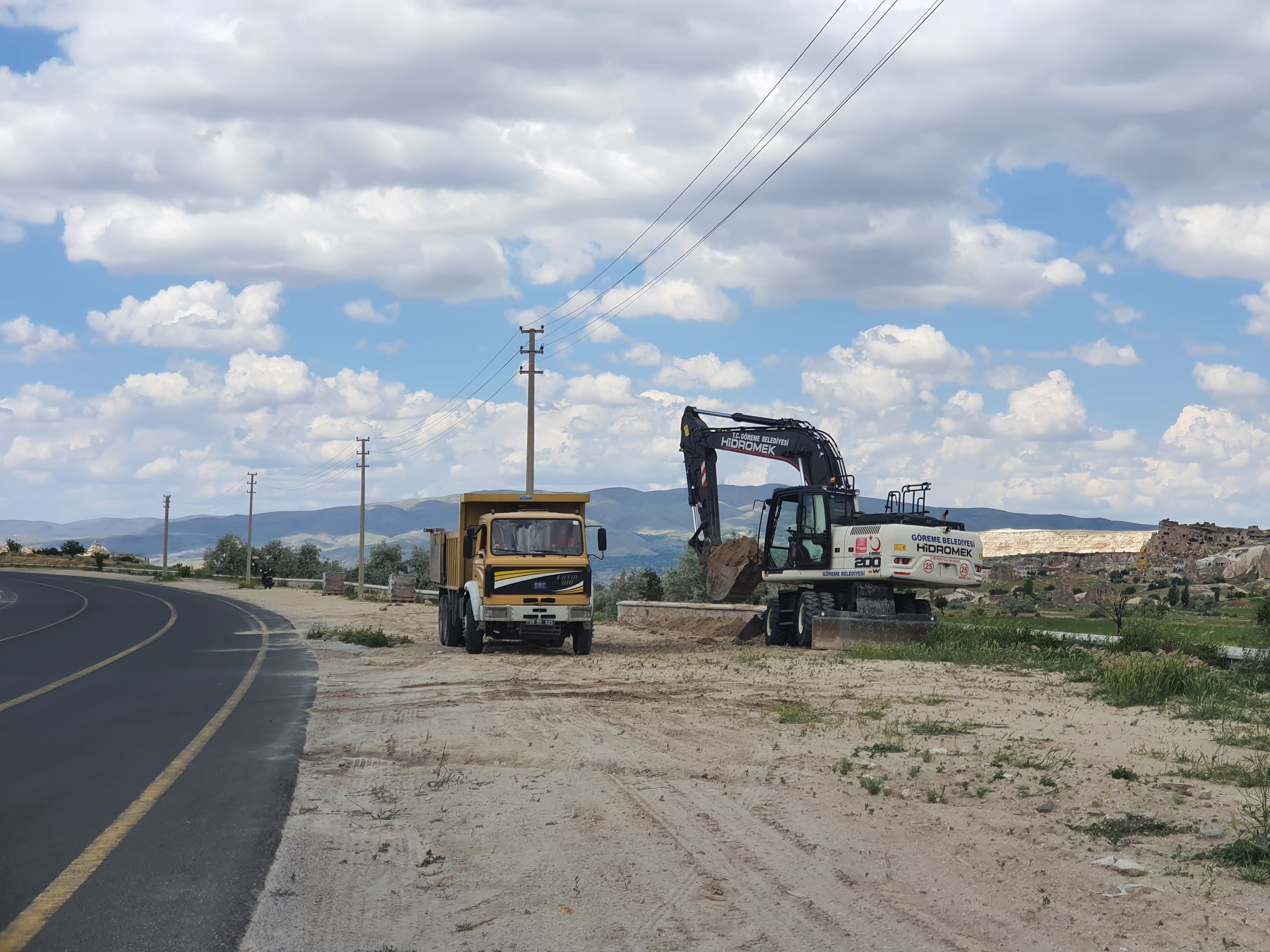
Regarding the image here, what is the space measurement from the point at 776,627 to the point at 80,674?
14.5 meters

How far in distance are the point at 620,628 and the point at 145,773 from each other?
75.2 feet

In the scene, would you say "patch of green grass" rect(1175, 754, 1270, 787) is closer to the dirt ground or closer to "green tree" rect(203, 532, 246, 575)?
the dirt ground

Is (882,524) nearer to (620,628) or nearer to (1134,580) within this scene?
(620,628)

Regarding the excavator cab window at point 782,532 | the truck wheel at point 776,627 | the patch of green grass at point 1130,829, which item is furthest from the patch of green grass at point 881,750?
the truck wheel at point 776,627

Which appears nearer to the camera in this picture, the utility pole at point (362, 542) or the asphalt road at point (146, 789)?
the asphalt road at point (146, 789)

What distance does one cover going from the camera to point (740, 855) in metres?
6.69

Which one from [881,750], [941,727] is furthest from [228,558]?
[881,750]

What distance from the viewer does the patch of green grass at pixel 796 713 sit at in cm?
1205

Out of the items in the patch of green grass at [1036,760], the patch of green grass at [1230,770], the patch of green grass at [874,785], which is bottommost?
the patch of green grass at [874,785]

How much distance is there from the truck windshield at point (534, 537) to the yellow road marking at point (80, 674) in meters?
7.39

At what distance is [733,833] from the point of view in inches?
286

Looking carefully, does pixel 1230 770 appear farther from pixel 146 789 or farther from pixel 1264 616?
pixel 1264 616

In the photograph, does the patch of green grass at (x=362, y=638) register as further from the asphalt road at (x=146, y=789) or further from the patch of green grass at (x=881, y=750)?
the patch of green grass at (x=881, y=750)

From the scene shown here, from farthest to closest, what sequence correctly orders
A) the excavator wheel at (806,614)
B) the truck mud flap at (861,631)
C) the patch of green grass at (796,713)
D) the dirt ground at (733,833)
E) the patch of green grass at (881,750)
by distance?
the excavator wheel at (806,614) < the truck mud flap at (861,631) < the patch of green grass at (796,713) < the patch of green grass at (881,750) < the dirt ground at (733,833)
